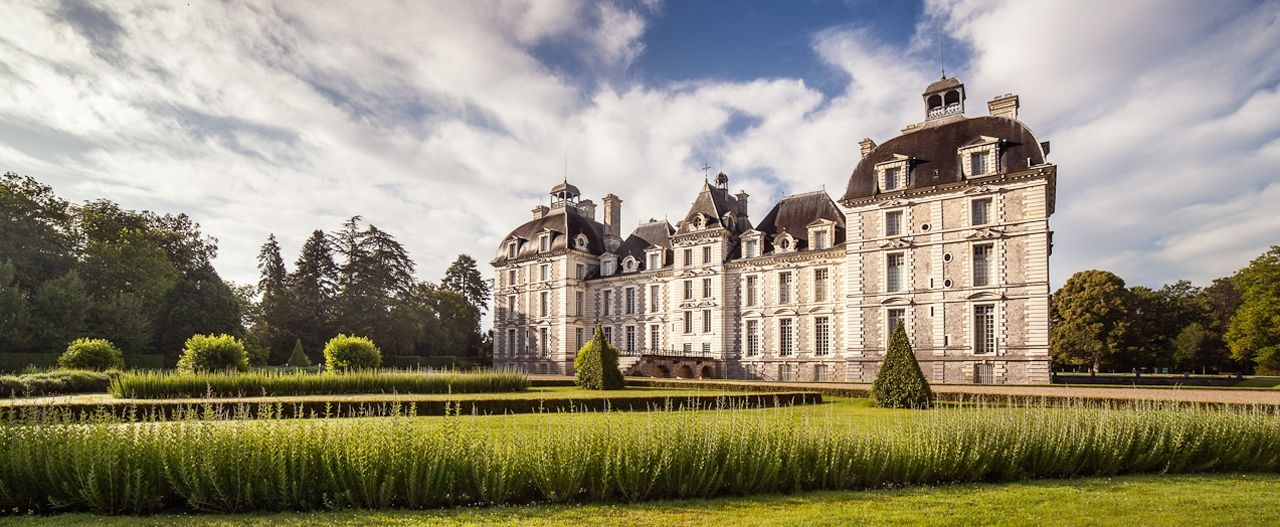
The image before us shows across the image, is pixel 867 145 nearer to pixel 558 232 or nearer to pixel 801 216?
pixel 801 216

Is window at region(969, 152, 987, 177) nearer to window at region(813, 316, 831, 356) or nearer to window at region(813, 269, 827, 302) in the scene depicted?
window at region(813, 269, 827, 302)

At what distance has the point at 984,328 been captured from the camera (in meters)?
30.2

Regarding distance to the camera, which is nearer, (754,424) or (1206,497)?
(1206,497)

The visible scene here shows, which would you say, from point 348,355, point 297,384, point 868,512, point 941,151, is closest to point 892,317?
point 941,151

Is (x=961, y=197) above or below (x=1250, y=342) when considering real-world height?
above

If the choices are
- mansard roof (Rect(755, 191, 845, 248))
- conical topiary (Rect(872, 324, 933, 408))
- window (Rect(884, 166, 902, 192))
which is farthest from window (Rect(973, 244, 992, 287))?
conical topiary (Rect(872, 324, 933, 408))

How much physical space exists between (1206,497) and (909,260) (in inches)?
964

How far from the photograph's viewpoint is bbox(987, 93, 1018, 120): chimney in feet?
106

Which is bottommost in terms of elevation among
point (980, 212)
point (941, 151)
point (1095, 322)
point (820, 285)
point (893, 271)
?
point (1095, 322)

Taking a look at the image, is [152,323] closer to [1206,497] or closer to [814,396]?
[814,396]

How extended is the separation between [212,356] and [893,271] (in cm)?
2756

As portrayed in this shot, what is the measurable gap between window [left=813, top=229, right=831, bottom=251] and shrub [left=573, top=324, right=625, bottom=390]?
15296 millimetres

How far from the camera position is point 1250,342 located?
124 feet

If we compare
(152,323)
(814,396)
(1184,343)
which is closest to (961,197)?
(814,396)
